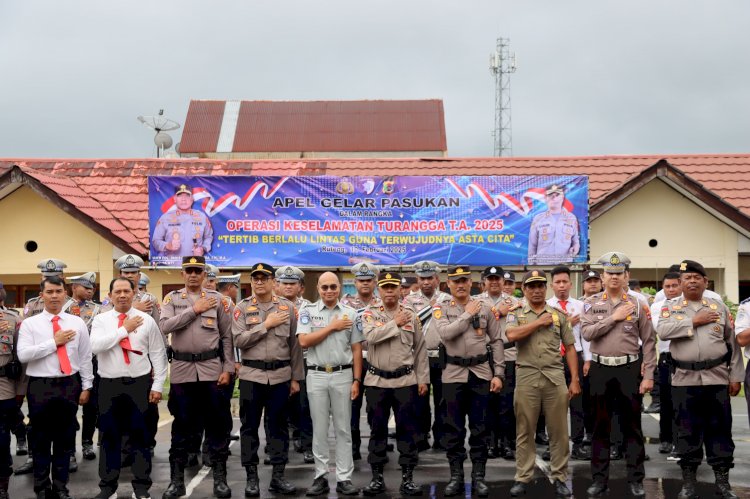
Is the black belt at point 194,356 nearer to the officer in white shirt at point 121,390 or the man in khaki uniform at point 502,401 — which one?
the officer in white shirt at point 121,390

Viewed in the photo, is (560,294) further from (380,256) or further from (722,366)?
(380,256)

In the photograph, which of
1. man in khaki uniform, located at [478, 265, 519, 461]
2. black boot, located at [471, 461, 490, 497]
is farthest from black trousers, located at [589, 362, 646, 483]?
man in khaki uniform, located at [478, 265, 519, 461]

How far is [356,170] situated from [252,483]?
12.7 metres

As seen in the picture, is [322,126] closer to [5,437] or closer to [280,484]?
[280,484]

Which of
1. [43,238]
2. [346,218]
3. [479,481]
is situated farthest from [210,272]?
[43,238]

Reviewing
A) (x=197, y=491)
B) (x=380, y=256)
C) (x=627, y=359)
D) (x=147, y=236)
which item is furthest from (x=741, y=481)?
(x=147, y=236)

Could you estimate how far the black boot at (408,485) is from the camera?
325 inches

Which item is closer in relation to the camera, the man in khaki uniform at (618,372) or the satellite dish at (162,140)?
the man in khaki uniform at (618,372)

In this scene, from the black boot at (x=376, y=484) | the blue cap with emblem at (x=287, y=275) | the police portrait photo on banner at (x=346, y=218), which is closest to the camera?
the black boot at (x=376, y=484)

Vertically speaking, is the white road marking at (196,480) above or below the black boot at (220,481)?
below

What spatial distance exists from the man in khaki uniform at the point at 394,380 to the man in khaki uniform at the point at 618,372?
1.69 m

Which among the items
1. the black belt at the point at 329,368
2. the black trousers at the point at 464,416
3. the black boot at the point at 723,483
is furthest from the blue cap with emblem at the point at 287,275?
the black boot at the point at 723,483

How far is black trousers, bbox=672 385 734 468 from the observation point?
8.01 meters

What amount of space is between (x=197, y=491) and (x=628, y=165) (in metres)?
14.6
